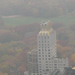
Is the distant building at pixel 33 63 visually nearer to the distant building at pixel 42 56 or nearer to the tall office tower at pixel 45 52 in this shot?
the distant building at pixel 42 56

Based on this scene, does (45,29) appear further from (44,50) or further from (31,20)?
(31,20)

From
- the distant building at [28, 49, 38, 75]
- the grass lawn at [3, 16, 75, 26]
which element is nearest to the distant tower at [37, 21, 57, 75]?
the distant building at [28, 49, 38, 75]

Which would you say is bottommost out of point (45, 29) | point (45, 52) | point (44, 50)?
point (45, 52)

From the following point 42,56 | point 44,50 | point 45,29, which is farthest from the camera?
point 45,29

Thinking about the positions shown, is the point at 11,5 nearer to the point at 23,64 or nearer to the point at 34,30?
the point at 34,30

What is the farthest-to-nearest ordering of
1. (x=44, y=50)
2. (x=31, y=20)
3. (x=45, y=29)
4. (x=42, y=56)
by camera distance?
(x=31, y=20)
(x=45, y=29)
(x=42, y=56)
(x=44, y=50)

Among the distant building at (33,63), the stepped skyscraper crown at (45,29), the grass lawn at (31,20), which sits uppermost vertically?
the grass lawn at (31,20)

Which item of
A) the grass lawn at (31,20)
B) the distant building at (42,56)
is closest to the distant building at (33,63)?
the distant building at (42,56)

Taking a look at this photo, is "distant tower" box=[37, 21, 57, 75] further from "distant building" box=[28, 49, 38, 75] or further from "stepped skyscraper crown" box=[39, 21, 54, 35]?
"distant building" box=[28, 49, 38, 75]

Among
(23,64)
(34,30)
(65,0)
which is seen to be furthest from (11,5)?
(23,64)

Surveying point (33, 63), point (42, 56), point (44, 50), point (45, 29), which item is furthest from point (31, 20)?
point (44, 50)

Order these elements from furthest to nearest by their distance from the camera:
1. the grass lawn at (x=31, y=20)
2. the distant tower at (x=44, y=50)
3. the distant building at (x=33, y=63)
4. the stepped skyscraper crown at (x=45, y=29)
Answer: the grass lawn at (x=31, y=20)
the stepped skyscraper crown at (x=45, y=29)
the distant building at (x=33, y=63)
the distant tower at (x=44, y=50)

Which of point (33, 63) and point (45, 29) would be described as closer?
point (33, 63)
